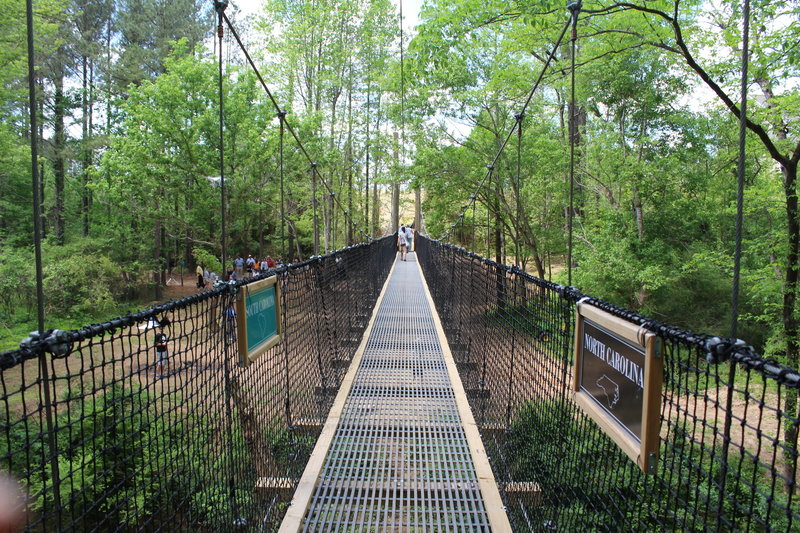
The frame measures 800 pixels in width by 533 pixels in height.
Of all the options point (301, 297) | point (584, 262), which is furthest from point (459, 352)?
point (584, 262)

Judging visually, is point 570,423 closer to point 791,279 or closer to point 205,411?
point 205,411

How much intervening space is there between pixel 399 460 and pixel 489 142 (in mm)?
9002

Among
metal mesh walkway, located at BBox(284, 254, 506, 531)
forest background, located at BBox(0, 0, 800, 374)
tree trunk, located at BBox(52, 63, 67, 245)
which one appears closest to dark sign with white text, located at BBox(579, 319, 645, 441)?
metal mesh walkway, located at BBox(284, 254, 506, 531)

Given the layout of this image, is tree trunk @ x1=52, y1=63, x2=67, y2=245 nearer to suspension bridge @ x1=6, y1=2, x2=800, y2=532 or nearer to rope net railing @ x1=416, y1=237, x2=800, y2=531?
suspension bridge @ x1=6, y1=2, x2=800, y2=532

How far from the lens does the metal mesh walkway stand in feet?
6.49

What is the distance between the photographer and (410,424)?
9.36 ft

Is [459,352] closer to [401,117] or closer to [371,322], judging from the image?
[371,322]

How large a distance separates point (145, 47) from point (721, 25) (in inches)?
580

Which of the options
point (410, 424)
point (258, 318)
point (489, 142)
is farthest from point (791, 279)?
point (489, 142)

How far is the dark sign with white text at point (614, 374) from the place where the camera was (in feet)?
3.34

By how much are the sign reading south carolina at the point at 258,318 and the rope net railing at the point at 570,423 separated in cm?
102

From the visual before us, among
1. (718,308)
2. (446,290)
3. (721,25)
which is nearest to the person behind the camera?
(721,25)

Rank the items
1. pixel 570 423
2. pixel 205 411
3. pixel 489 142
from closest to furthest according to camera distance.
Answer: pixel 570 423 → pixel 205 411 → pixel 489 142

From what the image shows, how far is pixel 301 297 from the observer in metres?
2.75
